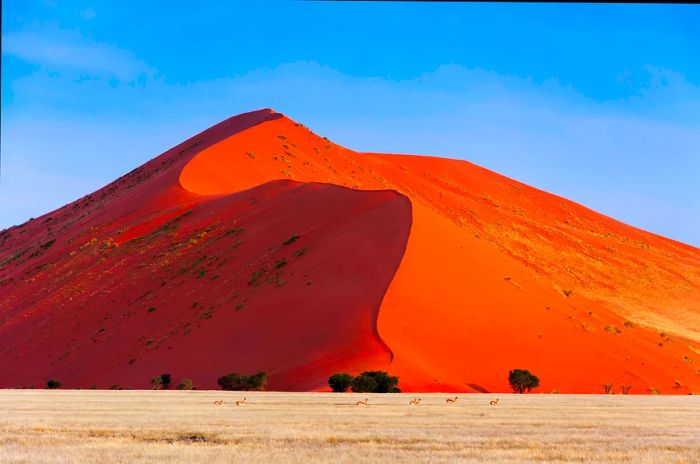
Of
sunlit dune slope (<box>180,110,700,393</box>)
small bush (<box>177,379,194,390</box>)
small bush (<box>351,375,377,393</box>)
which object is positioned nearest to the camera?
small bush (<box>351,375,377,393</box>)

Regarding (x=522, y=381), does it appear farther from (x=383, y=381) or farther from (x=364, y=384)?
(x=364, y=384)

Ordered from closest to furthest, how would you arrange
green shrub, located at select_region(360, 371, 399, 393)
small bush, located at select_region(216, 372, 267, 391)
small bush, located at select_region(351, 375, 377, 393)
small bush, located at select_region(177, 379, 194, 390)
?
1. small bush, located at select_region(351, 375, 377, 393)
2. green shrub, located at select_region(360, 371, 399, 393)
3. small bush, located at select_region(216, 372, 267, 391)
4. small bush, located at select_region(177, 379, 194, 390)

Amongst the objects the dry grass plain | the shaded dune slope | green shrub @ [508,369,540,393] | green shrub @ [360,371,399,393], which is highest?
the shaded dune slope

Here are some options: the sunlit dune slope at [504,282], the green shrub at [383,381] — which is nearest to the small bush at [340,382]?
the green shrub at [383,381]

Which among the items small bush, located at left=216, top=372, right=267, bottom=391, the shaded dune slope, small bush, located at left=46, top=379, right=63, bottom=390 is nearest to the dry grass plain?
small bush, located at left=216, top=372, right=267, bottom=391

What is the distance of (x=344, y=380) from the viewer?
35.6m

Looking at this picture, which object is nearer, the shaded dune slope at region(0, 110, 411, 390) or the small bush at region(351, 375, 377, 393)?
the small bush at region(351, 375, 377, 393)

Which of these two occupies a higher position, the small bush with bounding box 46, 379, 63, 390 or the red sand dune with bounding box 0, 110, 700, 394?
the red sand dune with bounding box 0, 110, 700, 394

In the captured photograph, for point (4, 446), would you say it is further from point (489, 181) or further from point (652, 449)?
point (489, 181)

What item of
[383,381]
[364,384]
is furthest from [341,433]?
[383,381]

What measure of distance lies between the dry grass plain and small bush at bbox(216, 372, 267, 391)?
11291 mm

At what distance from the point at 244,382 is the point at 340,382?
4441 millimetres

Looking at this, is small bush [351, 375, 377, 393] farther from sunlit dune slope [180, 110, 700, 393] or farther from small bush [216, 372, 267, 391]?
small bush [216, 372, 267, 391]

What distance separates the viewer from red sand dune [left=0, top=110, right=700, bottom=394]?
1668 inches
